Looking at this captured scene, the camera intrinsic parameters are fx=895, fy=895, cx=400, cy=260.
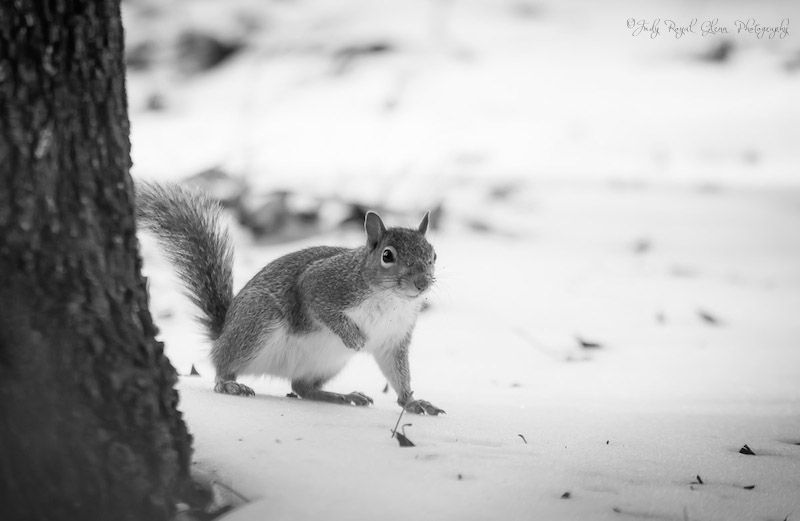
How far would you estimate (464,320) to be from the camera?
13.5 ft

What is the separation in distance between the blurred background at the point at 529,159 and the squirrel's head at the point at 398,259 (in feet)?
2.12

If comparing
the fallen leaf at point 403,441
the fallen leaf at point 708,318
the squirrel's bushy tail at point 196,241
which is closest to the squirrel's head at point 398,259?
the squirrel's bushy tail at point 196,241

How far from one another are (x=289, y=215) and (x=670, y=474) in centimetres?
351

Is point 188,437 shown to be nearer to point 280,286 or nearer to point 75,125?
point 75,125

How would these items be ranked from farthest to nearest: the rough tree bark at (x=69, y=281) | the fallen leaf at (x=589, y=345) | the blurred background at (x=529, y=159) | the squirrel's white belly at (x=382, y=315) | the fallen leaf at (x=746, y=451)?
the blurred background at (x=529, y=159), the fallen leaf at (x=589, y=345), the squirrel's white belly at (x=382, y=315), the fallen leaf at (x=746, y=451), the rough tree bark at (x=69, y=281)

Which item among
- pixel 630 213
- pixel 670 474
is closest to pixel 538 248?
pixel 630 213

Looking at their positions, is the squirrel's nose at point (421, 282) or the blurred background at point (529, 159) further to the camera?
the blurred background at point (529, 159)

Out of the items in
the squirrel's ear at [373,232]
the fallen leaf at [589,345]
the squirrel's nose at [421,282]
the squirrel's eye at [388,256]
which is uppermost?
the squirrel's ear at [373,232]

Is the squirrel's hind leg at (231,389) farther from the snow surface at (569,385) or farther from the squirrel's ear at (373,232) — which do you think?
the squirrel's ear at (373,232)

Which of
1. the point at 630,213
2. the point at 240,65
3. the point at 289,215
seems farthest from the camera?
the point at 240,65

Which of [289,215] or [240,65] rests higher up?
[240,65]

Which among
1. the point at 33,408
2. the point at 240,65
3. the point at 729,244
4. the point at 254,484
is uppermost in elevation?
the point at 240,65

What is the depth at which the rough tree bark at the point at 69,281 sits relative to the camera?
57.4 inches

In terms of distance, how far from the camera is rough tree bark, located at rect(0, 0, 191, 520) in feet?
4.78
